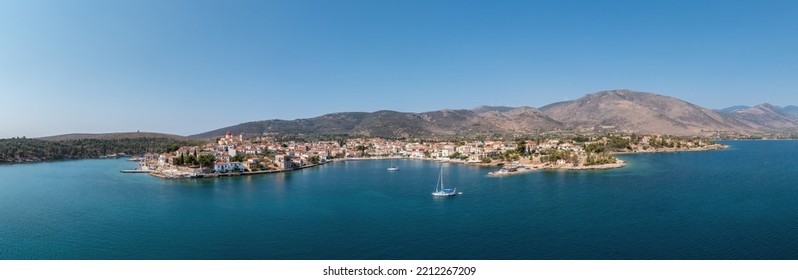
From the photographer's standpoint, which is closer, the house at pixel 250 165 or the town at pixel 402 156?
the town at pixel 402 156

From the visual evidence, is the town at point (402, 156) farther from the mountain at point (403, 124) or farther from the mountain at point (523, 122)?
the mountain at point (523, 122)

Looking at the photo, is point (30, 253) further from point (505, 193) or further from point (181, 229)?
point (505, 193)

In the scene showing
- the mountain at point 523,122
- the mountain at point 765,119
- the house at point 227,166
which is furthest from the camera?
the mountain at point 765,119

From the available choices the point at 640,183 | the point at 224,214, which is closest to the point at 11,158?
the point at 224,214

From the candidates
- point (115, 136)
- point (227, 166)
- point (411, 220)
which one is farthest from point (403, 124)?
point (411, 220)

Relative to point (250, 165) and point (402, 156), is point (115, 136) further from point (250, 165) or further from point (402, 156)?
point (250, 165)

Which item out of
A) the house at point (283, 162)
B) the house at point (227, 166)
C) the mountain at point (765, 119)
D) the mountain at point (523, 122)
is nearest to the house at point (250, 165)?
the house at point (227, 166)

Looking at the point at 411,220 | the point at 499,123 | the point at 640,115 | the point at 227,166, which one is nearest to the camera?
the point at 411,220
